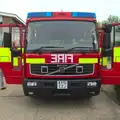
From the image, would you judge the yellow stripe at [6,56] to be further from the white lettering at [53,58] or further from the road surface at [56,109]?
the white lettering at [53,58]

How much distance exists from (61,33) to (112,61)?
156 centimetres

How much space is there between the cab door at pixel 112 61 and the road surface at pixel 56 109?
0.77 m

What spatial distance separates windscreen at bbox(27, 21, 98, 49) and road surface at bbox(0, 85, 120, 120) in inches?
66.2

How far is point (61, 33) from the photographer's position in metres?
8.35

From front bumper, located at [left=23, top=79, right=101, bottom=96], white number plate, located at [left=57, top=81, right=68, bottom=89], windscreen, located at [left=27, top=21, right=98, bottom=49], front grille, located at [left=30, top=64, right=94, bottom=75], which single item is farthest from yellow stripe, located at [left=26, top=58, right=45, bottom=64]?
white number plate, located at [left=57, top=81, right=68, bottom=89]

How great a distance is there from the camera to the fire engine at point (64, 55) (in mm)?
7961

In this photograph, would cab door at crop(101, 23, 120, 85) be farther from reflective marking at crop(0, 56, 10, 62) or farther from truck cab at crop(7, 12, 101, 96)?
reflective marking at crop(0, 56, 10, 62)

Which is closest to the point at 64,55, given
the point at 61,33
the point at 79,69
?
the point at 79,69

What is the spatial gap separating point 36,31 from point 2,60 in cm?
130

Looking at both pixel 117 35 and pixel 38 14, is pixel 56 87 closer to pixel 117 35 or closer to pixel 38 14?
pixel 38 14

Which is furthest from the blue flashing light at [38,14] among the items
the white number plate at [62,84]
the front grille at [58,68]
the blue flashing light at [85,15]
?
the white number plate at [62,84]

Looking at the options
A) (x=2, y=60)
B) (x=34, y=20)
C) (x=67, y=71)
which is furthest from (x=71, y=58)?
(x=2, y=60)

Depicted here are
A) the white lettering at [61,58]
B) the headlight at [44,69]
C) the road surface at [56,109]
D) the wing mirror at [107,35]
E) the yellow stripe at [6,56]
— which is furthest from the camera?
the yellow stripe at [6,56]

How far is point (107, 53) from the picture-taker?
846 cm
